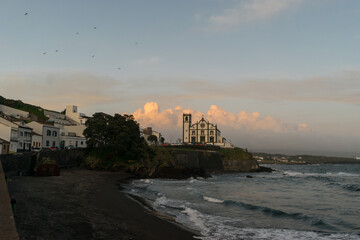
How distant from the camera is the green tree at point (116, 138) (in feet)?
225

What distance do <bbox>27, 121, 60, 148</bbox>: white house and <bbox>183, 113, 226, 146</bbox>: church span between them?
9233cm

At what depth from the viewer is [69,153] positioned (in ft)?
218

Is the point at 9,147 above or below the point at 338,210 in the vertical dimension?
above

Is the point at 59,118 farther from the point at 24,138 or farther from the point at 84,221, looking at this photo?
the point at 84,221

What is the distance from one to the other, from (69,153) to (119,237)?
185 ft

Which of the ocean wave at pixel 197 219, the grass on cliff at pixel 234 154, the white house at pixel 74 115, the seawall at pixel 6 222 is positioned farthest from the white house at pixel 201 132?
the seawall at pixel 6 222

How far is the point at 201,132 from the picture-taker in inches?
6476

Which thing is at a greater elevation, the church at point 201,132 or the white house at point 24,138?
the church at point 201,132

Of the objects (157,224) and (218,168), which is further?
(218,168)

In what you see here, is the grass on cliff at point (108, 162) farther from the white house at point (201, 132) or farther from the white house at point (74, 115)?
the white house at point (201, 132)

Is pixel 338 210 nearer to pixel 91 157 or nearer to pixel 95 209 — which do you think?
pixel 95 209

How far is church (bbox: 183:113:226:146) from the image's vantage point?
161363mm

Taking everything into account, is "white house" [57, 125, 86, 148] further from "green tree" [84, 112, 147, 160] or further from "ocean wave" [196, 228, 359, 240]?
"ocean wave" [196, 228, 359, 240]

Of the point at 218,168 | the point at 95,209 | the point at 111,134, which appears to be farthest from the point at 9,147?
the point at 218,168
